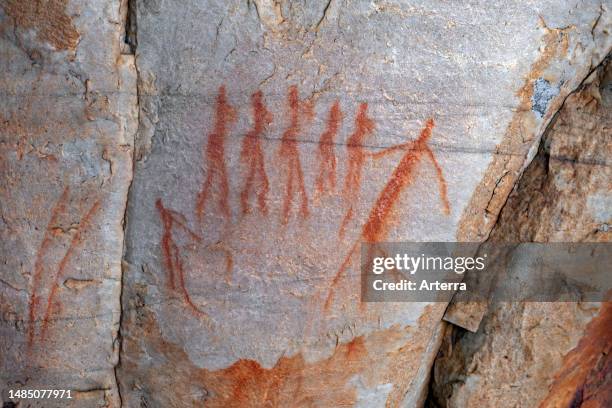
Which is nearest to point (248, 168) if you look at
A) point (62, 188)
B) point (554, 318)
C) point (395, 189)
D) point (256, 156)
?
point (256, 156)

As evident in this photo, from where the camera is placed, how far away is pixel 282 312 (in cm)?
179

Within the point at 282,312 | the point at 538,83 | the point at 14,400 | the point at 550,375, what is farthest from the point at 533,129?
the point at 14,400

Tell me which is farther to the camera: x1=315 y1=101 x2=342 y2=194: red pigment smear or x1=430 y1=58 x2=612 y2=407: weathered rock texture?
x1=430 y1=58 x2=612 y2=407: weathered rock texture

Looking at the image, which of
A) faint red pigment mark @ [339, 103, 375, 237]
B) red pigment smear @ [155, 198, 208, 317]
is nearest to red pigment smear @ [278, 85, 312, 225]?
faint red pigment mark @ [339, 103, 375, 237]

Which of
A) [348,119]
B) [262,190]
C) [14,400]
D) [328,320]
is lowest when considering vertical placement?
[14,400]

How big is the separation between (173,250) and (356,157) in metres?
0.59

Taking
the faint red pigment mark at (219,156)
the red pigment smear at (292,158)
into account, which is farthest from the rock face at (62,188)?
the red pigment smear at (292,158)

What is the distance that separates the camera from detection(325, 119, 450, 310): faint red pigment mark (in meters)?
1.71

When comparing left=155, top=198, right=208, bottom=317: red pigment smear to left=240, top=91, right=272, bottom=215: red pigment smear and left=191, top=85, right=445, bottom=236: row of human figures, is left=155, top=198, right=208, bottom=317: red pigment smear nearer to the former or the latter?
left=191, top=85, right=445, bottom=236: row of human figures

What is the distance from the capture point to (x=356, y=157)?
1.70 m

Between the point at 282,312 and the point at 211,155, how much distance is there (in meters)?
0.50

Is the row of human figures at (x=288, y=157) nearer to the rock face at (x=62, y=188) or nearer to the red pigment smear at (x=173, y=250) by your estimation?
the red pigment smear at (x=173, y=250)

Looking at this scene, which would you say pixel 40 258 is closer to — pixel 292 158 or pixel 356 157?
pixel 292 158

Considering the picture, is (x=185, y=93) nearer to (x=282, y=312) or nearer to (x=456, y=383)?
(x=282, y=312)
